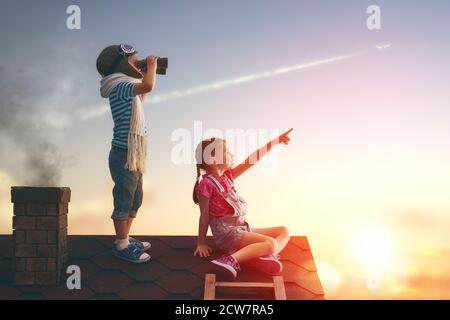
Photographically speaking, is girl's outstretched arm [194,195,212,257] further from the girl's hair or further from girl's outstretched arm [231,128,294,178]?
girl's outstretched arm [231,128,294,178]

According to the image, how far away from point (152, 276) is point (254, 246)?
36.9 inches

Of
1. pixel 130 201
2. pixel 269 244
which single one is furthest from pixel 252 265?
pixel 130 201

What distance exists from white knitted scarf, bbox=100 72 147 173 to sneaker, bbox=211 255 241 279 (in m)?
1.09

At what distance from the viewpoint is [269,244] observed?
4.91 metres

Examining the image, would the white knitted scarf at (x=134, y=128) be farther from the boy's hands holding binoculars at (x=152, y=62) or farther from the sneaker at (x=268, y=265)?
the sneaker at (x=268, y=265)

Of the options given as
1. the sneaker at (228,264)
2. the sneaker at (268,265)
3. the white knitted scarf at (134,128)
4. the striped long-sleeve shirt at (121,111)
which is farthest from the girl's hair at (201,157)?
the sneaker at (268,265)

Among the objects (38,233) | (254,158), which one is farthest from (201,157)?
(38,233)

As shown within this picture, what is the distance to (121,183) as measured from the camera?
510 centimetres

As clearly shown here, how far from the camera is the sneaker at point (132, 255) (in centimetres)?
520

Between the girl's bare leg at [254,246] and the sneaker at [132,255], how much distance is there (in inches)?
35.6
